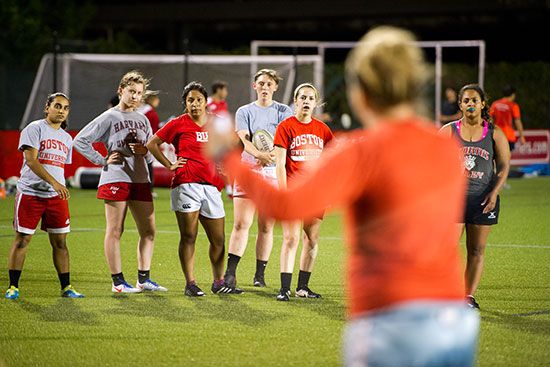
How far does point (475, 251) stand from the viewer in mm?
8797

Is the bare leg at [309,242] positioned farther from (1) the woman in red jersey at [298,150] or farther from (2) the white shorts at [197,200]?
(2) the white shorts at [197,200]

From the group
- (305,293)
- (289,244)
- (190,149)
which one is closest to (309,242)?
(289,244)

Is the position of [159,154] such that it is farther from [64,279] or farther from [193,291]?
[64,279]

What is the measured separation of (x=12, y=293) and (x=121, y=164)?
1.54 meters

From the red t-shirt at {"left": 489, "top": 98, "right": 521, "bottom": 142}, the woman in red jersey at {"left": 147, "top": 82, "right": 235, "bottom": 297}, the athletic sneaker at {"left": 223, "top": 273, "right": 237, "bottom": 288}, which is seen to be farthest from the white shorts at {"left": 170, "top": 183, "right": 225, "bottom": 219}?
the red t-shirt at {"left": 489, "top": 98, "right": 521, "bottom": 142}

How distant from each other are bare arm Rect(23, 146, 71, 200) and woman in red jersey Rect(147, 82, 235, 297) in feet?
3.03

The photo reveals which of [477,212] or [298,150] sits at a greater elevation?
[298,150]

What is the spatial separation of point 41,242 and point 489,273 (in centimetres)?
586

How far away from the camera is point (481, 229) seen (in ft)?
28.7

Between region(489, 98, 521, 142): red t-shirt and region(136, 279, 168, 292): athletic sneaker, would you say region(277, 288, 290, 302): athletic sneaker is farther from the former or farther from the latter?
region(489, 98, 521, 142): red t-shirt

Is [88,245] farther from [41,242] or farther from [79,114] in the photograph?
[79,114]

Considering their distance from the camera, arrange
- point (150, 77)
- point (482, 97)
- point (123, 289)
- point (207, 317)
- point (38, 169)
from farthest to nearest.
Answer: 1. point (150, 77)
2. point (123, 289)
3. point (38, 169)
4. point (482, 97)
5. point (207, 317)

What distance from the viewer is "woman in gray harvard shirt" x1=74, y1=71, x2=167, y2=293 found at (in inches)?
373

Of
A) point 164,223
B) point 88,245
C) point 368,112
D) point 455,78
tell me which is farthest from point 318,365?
point 455,78
